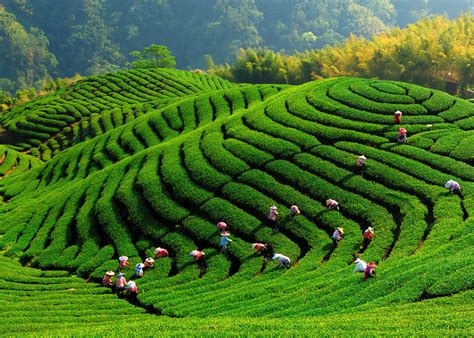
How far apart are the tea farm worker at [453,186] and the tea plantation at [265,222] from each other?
0.35 meters

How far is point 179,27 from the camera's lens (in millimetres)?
191375

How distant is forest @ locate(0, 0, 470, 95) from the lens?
17200cm

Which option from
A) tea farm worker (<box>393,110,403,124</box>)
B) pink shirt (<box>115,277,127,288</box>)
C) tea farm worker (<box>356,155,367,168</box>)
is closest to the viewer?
pink shirt (<box>115,277,127,288</box>)

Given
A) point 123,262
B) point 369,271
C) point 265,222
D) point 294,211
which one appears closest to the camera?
point 369,271

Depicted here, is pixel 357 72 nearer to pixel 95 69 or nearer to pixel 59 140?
pixel 59 140

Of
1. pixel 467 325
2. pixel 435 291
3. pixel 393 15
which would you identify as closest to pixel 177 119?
pixel 435 291

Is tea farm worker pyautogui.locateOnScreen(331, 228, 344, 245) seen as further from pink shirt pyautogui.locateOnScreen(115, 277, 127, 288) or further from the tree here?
the tree

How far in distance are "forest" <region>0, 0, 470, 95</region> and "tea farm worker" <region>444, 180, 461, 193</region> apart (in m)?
149

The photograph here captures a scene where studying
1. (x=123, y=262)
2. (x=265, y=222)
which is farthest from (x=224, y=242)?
(x=123, y=262)

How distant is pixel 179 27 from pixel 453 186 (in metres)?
177

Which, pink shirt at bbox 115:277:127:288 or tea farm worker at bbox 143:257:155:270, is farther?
tea farm worker at bbox 143:257:155:270

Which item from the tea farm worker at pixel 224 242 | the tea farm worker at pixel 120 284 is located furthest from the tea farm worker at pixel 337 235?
the tea farm worker at pixel 120 284

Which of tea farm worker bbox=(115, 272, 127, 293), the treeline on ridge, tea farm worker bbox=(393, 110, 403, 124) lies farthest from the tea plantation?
the treeline on ridge

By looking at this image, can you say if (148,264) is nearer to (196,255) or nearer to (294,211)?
(196,255)
